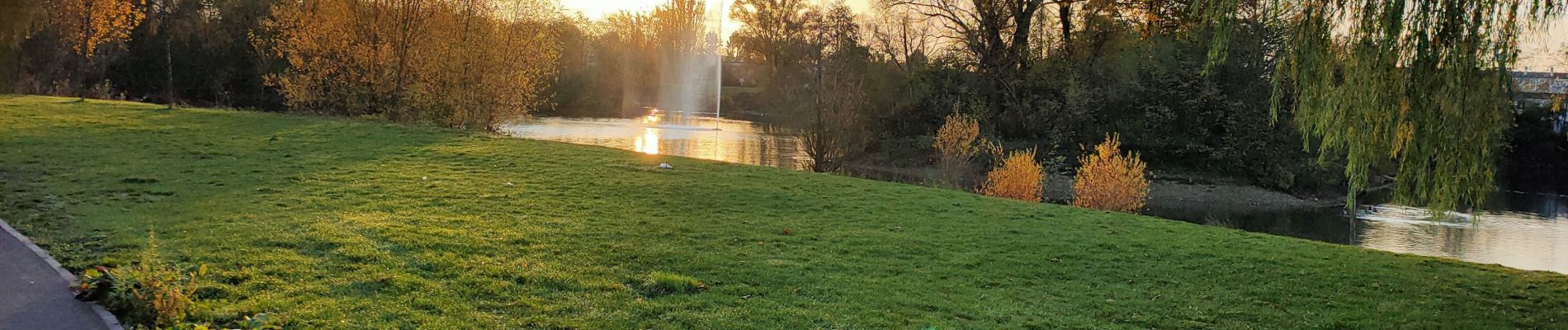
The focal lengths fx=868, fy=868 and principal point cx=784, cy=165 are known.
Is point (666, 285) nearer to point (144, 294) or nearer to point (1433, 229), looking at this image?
point (144, 294)

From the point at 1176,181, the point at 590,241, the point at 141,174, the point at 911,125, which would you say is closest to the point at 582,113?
the point at 911,125

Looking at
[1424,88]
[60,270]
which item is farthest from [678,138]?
[1424,88]

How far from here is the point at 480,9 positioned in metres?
27.0

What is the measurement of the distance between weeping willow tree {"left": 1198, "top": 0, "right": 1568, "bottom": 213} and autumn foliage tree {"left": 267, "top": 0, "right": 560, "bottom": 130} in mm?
22819

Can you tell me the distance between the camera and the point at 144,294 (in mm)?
4766

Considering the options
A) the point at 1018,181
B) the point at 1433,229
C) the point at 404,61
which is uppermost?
the point at 404,61

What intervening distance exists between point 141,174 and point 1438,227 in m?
25.9

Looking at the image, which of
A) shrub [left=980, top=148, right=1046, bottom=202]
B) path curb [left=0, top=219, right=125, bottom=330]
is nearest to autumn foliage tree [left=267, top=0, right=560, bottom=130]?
shrub [left=980, top=148, right=1046, bottom=202]

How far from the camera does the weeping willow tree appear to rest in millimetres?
7148

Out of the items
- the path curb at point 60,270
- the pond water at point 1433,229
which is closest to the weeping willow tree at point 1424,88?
the pond water at point 1433,229

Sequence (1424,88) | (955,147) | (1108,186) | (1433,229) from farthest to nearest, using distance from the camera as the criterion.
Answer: (955,147)
(1433,229)
(1108,186)
(1424,88)

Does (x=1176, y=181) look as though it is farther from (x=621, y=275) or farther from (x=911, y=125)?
(x=621, y=275)

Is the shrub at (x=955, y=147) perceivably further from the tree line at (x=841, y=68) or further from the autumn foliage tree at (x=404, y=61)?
the autumn foliage tree at (x=404, y=61)

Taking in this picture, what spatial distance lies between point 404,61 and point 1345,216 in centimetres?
2803
